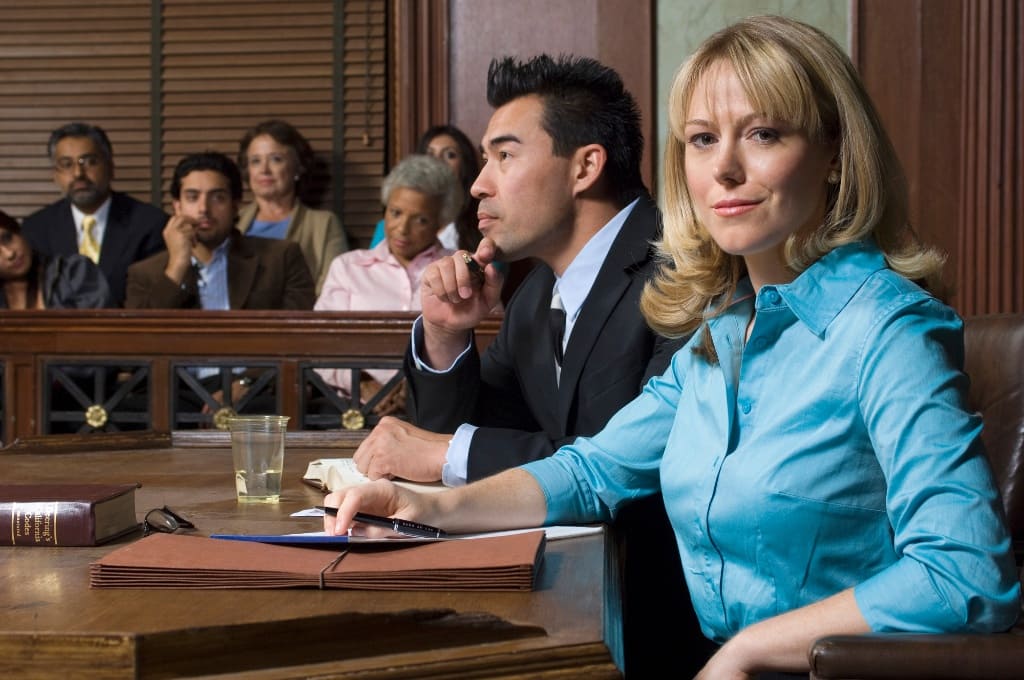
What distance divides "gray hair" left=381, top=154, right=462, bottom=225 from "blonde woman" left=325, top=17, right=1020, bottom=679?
295 centimetres

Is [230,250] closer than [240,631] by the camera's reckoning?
No

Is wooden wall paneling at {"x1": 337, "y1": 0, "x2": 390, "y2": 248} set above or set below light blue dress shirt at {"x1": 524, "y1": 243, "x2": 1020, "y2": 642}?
above

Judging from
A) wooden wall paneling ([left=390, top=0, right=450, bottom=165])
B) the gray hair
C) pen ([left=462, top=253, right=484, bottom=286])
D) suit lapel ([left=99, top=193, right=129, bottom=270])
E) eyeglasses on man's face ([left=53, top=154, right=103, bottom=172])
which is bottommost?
pen ([left=462, top=253, right=484, bottom=286])

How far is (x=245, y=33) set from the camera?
19.6 feet

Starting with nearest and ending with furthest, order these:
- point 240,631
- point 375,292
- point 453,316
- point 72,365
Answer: point 240,631 → point 453,316 → point 72,365 → point 375,292

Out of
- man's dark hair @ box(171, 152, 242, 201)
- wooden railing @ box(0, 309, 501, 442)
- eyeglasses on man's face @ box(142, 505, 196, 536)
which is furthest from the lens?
man's dark hair @ box(171, 152, 242, 201)

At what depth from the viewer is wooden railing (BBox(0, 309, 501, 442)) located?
3457mm

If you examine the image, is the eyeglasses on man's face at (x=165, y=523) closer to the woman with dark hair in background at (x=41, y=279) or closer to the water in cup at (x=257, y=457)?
the water in cup at (x=257, y=457)

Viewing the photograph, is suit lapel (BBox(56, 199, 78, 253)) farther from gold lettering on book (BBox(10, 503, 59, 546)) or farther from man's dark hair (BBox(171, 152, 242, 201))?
gold lettering on book (BBox(10, 503, 59, 546))

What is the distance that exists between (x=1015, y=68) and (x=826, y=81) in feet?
11.3

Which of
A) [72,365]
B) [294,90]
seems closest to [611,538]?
[72,365]

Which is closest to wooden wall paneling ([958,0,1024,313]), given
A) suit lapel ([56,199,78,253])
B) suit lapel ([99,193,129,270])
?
suit lapel ([99,193,129,270])

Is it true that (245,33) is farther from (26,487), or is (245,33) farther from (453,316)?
(26,487)

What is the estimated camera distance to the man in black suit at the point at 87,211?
16.6 ft
